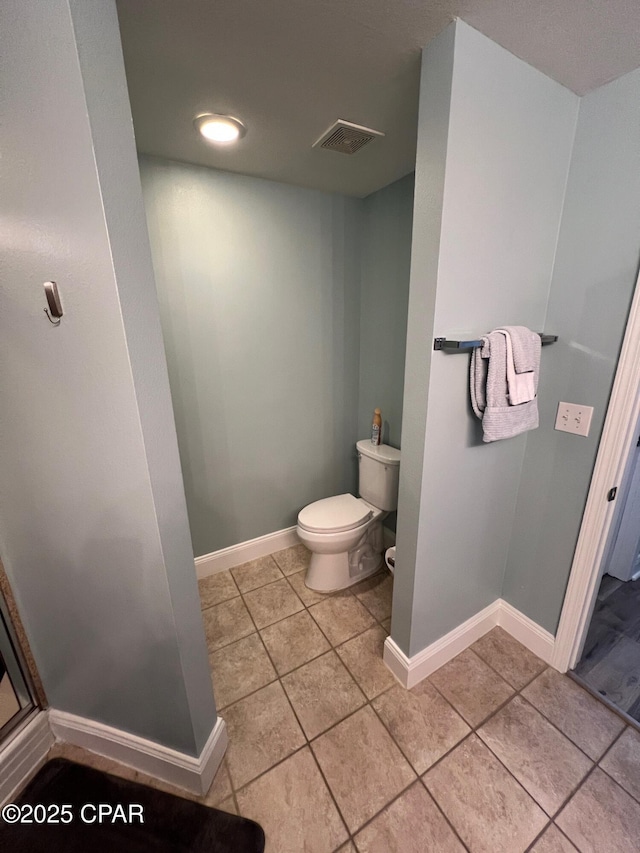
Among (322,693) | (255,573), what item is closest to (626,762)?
(322,693)

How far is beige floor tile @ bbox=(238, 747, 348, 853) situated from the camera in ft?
3.29

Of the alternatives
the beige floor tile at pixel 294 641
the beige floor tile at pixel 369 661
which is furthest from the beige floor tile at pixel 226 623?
the beige floor tile at pixel 369 661

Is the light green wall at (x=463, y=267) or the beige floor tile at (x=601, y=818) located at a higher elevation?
the light green wall at (x=463, y=267)

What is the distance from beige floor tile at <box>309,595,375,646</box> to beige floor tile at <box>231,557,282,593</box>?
362mm

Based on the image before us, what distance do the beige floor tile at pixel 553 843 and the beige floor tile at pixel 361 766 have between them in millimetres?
362

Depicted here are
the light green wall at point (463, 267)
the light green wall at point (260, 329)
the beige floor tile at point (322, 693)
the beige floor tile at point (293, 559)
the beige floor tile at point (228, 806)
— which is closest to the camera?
the light green wall at point (463, 267)

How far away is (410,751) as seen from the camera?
1.22 metres

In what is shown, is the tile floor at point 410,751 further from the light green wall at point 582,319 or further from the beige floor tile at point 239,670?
the light green wall at point 582,319

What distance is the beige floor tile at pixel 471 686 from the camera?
1.36 meters

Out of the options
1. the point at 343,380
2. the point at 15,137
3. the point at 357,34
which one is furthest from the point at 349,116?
the point at 343,380

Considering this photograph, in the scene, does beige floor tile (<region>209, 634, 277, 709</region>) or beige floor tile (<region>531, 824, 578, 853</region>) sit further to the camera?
beige floor tile (<region>209, 634, 277, 709</region>)

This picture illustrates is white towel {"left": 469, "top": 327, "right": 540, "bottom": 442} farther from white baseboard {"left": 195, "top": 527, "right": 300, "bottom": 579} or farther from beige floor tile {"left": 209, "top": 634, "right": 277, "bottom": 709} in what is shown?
white baseboard {"left": 195, "top": 527, "right": 300, "bottom": 579}

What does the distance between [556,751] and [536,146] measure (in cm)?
210

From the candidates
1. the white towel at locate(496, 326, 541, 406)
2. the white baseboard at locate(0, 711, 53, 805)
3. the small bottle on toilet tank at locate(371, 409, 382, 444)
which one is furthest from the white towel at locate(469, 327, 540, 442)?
the white baseboard at locate(0, 711, 53, 805)
